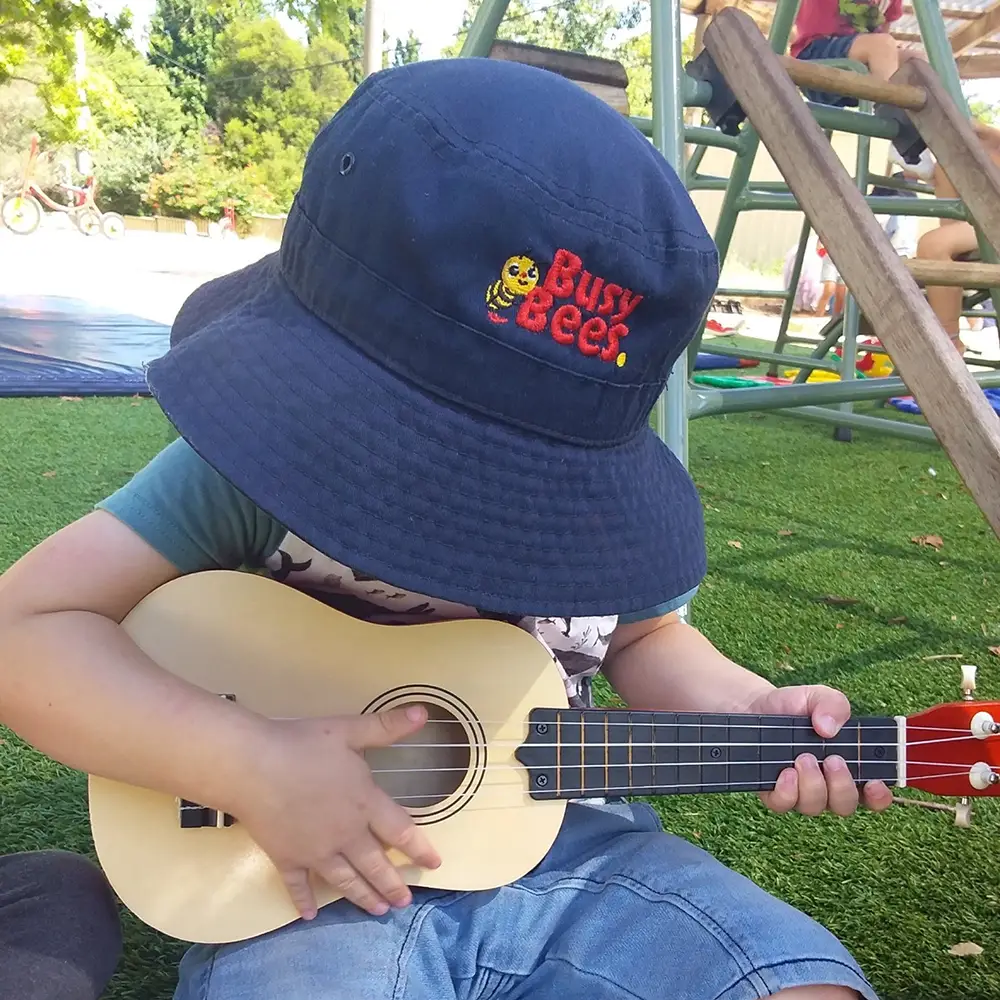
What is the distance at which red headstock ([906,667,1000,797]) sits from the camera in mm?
915

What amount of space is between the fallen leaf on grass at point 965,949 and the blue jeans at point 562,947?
0.39 meters

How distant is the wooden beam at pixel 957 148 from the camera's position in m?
1.53

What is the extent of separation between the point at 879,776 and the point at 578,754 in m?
0.32

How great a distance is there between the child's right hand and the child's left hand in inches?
14.2

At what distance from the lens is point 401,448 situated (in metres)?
0.62

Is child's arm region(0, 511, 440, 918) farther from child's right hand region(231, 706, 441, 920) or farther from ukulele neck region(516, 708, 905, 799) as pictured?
ukulele neck region(516, 708, 905, 799)

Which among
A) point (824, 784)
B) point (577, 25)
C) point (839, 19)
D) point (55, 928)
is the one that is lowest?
point (55, 928)

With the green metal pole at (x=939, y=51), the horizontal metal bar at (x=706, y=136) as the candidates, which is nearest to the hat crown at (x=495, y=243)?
the horizontal metal bar at (x=706, y=136)

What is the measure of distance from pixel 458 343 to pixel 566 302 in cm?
8

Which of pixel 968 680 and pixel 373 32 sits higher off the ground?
pixel 373 32

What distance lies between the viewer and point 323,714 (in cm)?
80

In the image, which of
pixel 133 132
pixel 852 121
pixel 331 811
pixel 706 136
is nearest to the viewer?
pixel 331 811

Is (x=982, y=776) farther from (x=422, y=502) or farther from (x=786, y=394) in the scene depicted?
(x=786, y=394)

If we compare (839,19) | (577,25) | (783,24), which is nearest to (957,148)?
(783,24)
